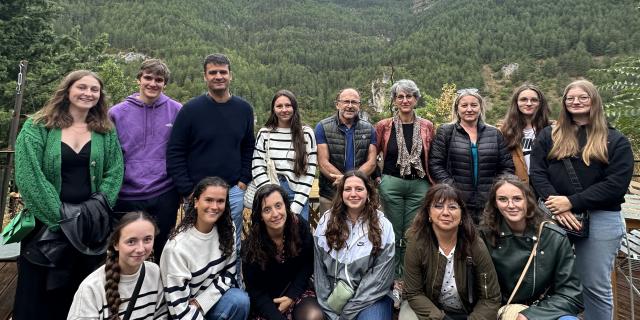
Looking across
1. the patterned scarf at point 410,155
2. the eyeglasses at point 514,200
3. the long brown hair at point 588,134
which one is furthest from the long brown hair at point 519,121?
the eyeglasses at point 514,200

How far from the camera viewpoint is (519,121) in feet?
10.8

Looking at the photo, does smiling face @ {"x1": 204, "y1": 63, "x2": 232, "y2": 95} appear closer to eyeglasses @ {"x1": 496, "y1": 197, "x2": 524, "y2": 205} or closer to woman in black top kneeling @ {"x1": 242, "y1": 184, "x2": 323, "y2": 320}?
woman in black top kneeling @ {"x1": 242, "y1": 184, "x2": 323, "y2": 320}

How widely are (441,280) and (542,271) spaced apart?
59 centimetres

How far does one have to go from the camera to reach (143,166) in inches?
111

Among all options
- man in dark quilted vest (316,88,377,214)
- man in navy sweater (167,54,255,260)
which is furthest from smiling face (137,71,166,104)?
man in dark quilted vest (316,88,377,214)

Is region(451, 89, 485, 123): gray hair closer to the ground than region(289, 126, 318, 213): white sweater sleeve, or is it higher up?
higher up

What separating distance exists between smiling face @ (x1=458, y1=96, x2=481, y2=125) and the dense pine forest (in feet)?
96.2

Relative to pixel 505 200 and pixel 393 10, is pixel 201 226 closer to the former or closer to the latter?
pixel 505 200

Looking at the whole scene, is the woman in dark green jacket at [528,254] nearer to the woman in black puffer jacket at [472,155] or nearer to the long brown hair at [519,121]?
the woman in black puffer jacket at [472,155]

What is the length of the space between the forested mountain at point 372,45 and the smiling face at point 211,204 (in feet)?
131

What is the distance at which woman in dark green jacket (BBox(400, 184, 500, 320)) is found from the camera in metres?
2.44

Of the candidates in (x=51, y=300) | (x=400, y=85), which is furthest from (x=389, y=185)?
(x=51, y=300)

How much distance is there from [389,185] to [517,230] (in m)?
1.13

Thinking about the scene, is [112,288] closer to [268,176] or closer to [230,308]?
[230,308]
